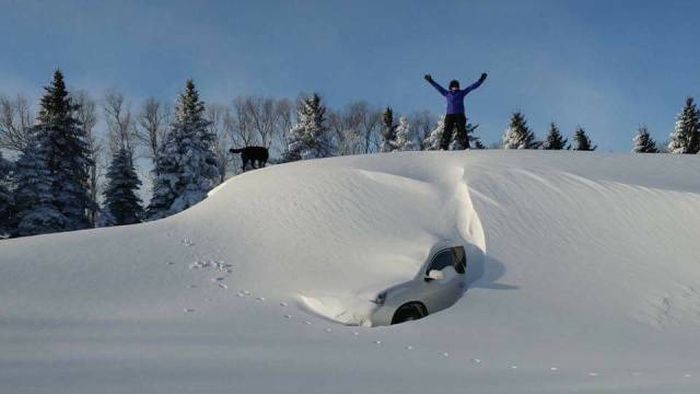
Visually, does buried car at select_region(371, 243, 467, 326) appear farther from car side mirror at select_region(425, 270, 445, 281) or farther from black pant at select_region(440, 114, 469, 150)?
black pant at select_region(440, 114, 469, 150)

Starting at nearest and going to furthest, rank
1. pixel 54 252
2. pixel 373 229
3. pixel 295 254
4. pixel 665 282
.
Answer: pixel 665 282 → pixel 54 252 → pixel 295 254 → pixel 373 229

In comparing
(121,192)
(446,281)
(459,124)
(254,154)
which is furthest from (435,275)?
(121,192)

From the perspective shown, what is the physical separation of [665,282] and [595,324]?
183cm

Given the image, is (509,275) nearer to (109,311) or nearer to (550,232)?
(550,232)

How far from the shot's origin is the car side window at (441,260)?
24.8 feet

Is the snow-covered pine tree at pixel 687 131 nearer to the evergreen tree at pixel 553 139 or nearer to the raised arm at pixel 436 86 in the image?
the evergreen tree at pixel 553 139

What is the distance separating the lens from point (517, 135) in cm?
4838

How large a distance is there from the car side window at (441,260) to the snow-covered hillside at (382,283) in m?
0.38

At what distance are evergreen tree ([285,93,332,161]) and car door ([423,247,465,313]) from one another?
3120 cm

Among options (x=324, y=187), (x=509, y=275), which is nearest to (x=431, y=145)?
(x=324, y=187)

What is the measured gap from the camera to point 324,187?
11.4m

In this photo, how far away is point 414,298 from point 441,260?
2.95ft

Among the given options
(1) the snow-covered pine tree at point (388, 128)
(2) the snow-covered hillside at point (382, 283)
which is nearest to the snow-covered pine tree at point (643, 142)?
(1) the snow-covered pine tree at point (388, 128)

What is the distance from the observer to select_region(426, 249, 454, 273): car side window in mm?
7547
